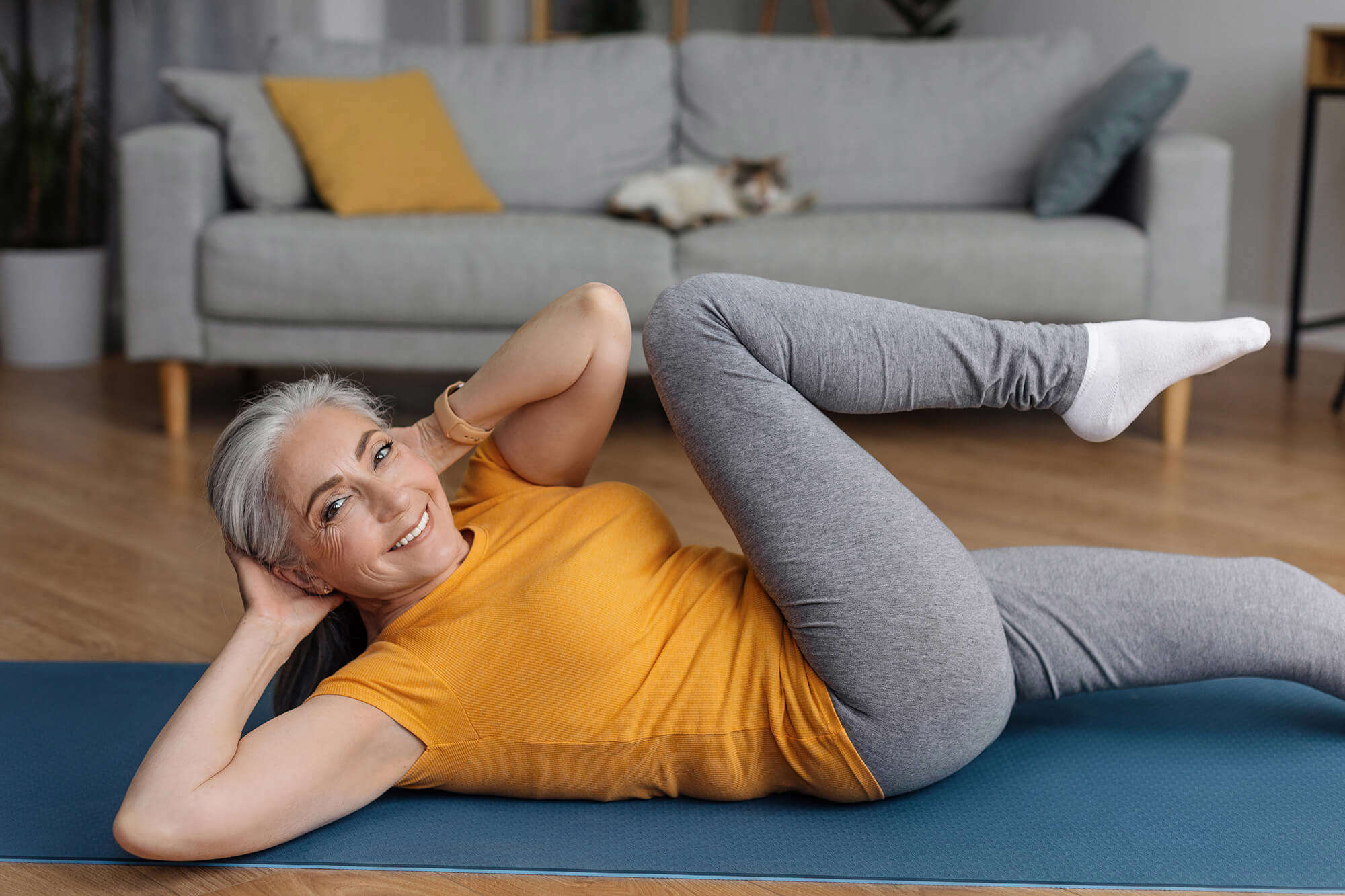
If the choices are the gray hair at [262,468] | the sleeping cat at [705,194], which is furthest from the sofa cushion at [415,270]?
the gray hair at [262,468]

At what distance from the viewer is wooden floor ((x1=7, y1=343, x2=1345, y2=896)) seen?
1.25 metres

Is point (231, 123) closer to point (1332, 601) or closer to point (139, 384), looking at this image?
point (139, 384)

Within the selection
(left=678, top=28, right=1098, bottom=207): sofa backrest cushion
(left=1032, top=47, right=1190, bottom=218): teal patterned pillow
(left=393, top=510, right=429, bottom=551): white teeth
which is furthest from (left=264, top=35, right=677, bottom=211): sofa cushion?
(left=393, top=510, right=429, bottom=551): white teeth

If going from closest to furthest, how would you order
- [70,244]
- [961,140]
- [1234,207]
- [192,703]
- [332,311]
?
1. [192,703]
2. [332,311]
3. [961,140]
4. [70,244]
5. [1234,207]

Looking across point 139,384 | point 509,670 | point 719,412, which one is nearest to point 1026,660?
point 719,412

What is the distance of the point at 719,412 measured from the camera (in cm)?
130

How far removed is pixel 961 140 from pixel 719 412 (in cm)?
251

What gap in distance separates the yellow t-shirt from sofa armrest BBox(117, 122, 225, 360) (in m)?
2.00

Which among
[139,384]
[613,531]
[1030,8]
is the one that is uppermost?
[1030,8]

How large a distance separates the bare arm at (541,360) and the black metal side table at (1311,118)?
9.17ft

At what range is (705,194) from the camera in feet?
11.1

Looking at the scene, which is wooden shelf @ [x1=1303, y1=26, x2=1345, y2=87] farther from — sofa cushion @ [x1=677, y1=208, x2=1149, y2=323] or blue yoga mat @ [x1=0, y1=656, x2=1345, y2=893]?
blue yoga mat @ [x1=0, y1=656, x2=1345, y2=893]

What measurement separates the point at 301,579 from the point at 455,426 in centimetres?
24

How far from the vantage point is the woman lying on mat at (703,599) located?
1.23m
